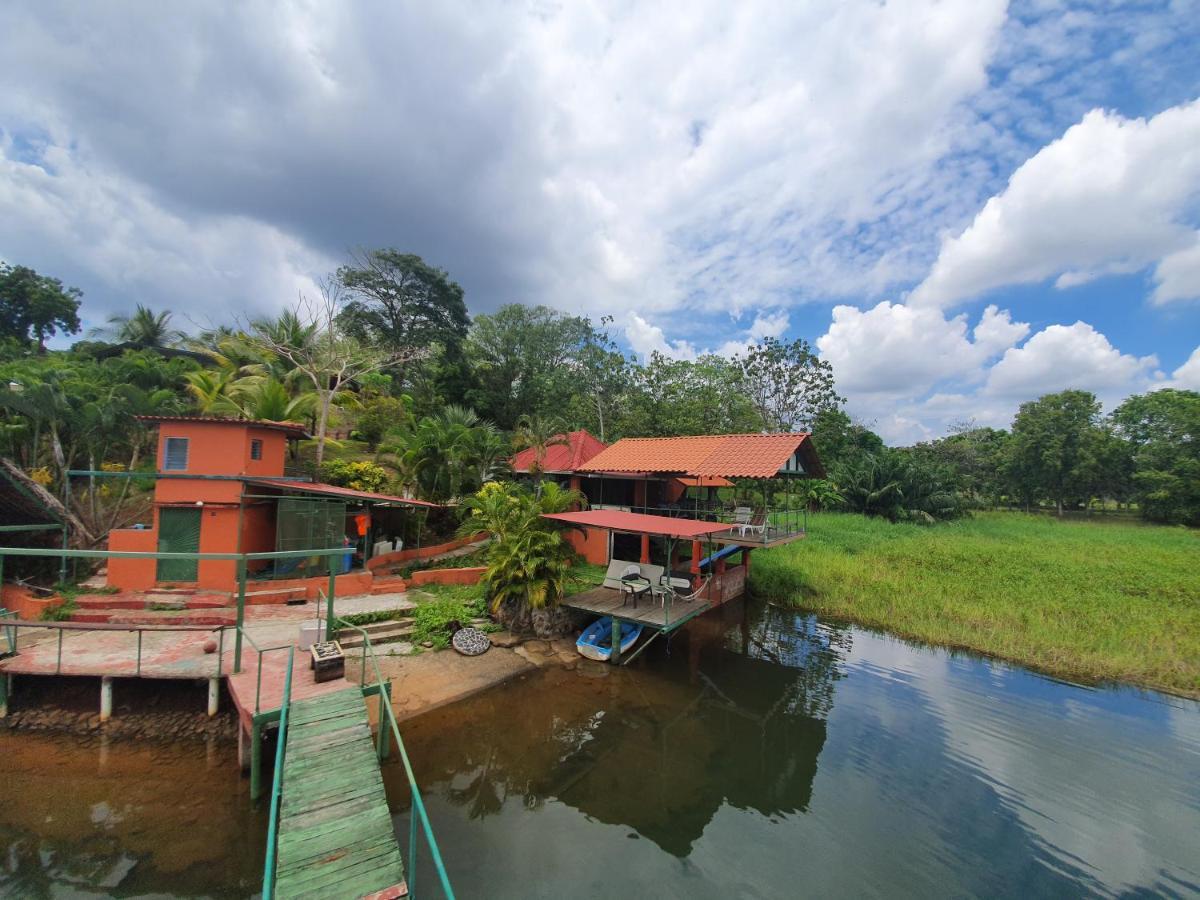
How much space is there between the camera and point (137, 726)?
8219mm

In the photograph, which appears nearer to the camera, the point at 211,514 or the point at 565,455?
the point at 211,514

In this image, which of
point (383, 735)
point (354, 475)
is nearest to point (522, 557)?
point (383, 735)

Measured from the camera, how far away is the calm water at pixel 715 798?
602cm

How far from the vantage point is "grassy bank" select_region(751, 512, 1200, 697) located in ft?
40.3

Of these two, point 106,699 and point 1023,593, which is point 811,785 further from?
point 1023,593

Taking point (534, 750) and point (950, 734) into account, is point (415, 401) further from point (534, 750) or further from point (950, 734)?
point (950, 734)

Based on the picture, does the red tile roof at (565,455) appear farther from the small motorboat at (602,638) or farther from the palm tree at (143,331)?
the palm tree at (143,331)

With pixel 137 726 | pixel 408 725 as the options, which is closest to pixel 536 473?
pixel 408 725

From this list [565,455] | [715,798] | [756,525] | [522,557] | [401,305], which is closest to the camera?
[715,798]

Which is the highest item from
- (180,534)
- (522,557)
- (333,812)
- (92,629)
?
(180,534)

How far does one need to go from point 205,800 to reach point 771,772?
29.1 ft

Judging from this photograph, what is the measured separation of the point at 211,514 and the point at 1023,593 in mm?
24929

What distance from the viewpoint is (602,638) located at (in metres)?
12.9

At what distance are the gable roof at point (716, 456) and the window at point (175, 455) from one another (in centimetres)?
1225
